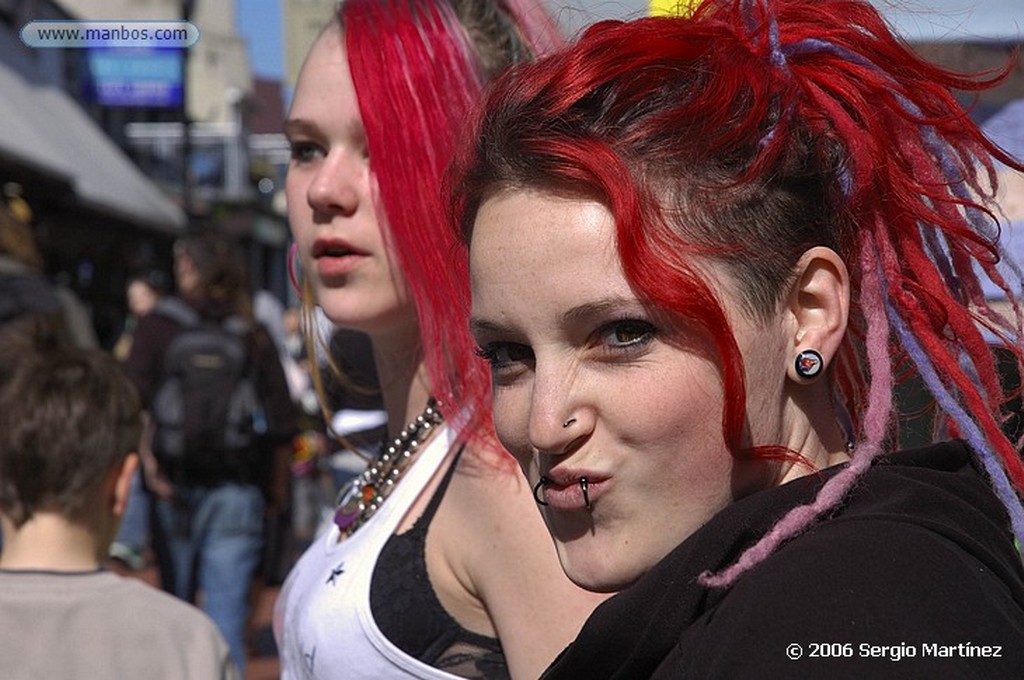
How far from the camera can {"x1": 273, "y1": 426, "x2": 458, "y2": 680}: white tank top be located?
A: 1526mm

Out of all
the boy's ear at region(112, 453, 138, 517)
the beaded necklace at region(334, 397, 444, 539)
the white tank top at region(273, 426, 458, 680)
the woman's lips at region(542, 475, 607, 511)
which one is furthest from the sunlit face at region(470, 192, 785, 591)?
the boy's ear at region(112, 453, 138, 517)

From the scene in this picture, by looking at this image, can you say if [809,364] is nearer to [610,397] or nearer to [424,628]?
[610,397]

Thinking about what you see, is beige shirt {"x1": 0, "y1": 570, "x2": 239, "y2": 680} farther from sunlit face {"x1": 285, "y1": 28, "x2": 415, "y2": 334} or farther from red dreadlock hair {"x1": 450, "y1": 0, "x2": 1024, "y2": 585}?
red dreadlock hair {"x1": 450, "y1": 0, "x2": 1024, "y2": 585}

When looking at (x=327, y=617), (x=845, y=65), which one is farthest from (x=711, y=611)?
(x=327, y=617)

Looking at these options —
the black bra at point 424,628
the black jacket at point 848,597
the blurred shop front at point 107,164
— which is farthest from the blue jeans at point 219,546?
the black jacket at point 848,597

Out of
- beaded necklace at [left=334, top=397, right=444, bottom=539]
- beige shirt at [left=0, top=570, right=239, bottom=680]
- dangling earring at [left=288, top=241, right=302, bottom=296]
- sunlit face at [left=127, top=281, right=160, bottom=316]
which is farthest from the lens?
sunlit face at [left=127, top=281, right=160, bottom=316]

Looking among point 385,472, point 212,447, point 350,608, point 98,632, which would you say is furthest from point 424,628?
point 212,447

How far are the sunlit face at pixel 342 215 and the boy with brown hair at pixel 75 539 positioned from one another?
76 centimetres

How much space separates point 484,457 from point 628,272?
59 cm

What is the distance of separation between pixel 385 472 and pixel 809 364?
0.89 metres

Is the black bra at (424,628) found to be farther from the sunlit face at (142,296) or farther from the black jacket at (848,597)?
the sunlit face at (142,296)

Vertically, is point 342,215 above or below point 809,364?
below

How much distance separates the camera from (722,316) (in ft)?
3.31

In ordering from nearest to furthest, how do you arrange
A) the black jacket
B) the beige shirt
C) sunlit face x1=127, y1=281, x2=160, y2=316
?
the black jacket
the beige shirt
sunlit face x1=127, y1=281, x2=160, y2=316
